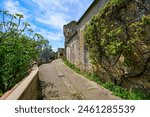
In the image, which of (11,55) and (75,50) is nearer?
(11,55)

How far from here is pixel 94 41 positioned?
1068 cm

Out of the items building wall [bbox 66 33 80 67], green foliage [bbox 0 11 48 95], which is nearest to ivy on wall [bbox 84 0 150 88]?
green foliage [bbox 0 11 48 95]

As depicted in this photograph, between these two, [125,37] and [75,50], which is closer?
[125,37]

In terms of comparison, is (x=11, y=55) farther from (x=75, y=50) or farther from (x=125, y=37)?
(x=75, y=50)

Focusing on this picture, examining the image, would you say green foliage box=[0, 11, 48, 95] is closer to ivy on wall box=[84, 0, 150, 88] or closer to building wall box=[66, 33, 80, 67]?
ivy on wall box=[84, 0, 150, 88]

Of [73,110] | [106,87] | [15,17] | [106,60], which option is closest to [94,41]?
[106,60]

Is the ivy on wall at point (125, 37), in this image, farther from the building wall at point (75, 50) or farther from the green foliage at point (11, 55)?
the building wall at point (75, 50)

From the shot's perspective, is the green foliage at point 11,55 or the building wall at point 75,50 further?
the building wall at point 75,50

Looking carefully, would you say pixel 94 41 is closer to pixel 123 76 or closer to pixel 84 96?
pixel 123 76

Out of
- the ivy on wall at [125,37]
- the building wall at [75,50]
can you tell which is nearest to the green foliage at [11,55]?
the ivy on wall at [125,37]

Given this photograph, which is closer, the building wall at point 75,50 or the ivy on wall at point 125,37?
the ivy on wall at point 125,37

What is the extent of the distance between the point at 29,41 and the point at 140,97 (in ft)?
22.7

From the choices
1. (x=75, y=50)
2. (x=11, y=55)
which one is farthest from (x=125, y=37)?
(x=75, y=50)

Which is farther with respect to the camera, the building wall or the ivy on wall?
the building wall
